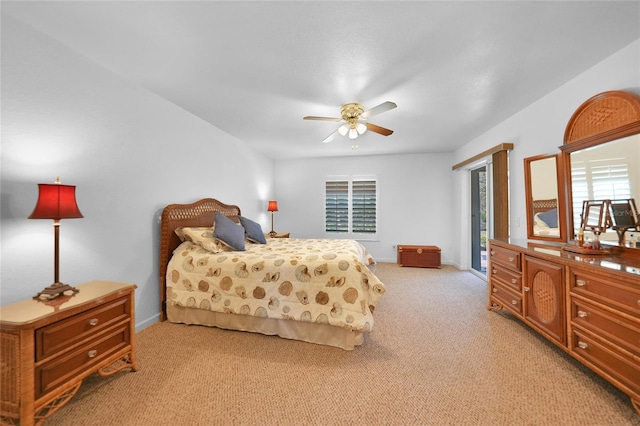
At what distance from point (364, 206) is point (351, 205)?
0.31 metres

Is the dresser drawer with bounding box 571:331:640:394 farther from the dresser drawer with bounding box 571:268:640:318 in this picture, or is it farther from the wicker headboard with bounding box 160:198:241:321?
the wicker headboard with bounding box 160:198:241:321

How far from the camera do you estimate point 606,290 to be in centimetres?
161

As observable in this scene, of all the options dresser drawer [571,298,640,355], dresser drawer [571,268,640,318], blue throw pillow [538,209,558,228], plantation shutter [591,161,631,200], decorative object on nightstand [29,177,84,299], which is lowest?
dresser drawer [571,298,640,355]

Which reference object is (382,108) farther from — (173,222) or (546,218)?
(173,222)

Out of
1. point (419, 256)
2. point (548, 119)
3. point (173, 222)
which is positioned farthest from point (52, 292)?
point (419, 256)

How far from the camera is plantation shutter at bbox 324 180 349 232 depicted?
600 centimetres

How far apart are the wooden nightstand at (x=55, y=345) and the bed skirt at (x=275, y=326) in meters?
0.87

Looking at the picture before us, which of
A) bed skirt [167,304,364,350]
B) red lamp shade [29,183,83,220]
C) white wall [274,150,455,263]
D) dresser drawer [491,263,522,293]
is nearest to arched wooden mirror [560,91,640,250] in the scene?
dresser drawer [491,263,522,293]

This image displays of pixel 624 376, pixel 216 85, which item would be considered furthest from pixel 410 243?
pixel 216 85

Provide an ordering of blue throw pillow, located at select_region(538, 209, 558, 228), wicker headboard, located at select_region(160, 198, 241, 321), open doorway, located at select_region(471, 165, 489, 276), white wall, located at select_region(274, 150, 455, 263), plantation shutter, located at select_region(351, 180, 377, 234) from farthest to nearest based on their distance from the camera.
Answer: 1. plantation shutter, located at select_region(351, 180, 377, 234)
2. white wall, located at select_region(274, 150, 455, 263)
3. open doorway, located at select_region(471, 165, 489, 276)
4. wicker headboard, located at select_region(160, 198, 241, 321)
5. blue throw pillow, located at select_region(538, 209, 558, 228)

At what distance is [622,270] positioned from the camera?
152 centimetres

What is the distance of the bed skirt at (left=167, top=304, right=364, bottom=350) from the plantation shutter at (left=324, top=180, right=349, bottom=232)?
3719mm

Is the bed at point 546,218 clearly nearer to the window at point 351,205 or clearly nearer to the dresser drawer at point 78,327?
the window at point 351,205

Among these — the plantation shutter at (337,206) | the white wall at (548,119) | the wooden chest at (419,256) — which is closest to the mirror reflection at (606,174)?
the white wall at (548,119)
